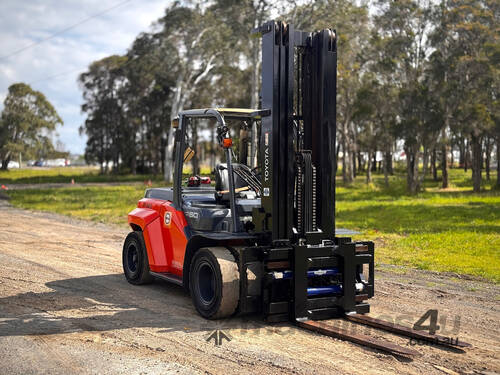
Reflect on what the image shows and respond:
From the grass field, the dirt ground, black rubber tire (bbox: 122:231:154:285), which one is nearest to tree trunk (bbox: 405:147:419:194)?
the grass field

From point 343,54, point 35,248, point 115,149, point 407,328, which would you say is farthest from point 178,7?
point 407,328

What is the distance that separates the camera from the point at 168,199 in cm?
909

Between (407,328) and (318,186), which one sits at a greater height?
(318,186)

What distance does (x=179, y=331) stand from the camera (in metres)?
6.96

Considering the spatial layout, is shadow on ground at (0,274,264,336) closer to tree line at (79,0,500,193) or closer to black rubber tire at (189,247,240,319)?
black rubber tire at (189,247,240,319)

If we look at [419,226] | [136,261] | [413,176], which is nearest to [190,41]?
[413,176]

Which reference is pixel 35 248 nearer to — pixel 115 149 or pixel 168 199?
pixel 168 199

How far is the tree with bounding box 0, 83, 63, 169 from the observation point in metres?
82.1

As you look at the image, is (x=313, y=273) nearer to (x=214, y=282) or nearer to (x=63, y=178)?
(x=214, y=282)

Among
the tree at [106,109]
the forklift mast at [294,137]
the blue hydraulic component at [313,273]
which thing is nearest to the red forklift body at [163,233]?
the forklift mast at [294,137]

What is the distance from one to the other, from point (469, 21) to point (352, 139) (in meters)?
19.1

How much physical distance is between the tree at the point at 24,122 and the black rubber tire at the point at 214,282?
81000 millimetres

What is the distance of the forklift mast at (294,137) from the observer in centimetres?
725

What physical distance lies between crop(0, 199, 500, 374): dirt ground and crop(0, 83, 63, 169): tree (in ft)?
252
